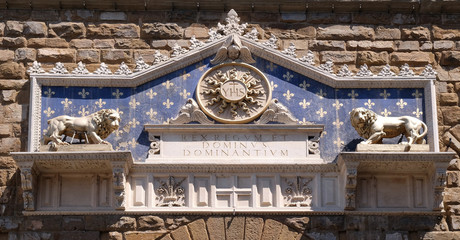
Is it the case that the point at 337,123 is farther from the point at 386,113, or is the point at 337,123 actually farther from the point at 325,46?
the point at 325,46

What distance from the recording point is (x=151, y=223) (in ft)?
52.2

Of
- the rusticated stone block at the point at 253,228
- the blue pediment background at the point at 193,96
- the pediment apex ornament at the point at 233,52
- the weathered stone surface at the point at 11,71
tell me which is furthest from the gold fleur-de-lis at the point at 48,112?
the rusticated stone block at the point at 253,228

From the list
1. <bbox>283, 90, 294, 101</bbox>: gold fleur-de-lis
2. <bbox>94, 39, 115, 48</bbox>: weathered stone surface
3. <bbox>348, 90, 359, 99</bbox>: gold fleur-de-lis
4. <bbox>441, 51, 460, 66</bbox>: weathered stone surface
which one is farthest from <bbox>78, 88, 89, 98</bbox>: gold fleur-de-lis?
<bbox>441, 51, 460, 66</bbox>: weathered stone surface

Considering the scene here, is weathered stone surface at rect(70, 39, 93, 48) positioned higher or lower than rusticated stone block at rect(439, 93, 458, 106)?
higher

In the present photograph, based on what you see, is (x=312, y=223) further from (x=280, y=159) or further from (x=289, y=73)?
(x=289, y=73)

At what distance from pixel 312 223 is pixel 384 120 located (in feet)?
6.04

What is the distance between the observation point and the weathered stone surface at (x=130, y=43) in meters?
17.1

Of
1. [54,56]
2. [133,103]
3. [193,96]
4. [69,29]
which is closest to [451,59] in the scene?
[193,96]

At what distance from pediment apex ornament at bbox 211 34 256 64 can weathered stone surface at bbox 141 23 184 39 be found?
730mm

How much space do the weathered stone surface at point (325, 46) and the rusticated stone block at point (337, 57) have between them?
71 millimetres

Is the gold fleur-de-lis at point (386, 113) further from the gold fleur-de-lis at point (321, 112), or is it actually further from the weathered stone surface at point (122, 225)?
the weathered stone surface at point (122, 225)

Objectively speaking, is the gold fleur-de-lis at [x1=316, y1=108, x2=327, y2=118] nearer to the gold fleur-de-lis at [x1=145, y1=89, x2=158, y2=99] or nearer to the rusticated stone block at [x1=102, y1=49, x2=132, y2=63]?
the gold fleur-de-lis at [x1=145, y1=89, x2=158, y2=99]

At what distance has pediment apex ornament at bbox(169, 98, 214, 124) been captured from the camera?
54.1ft

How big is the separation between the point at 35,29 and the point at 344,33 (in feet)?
15.7
